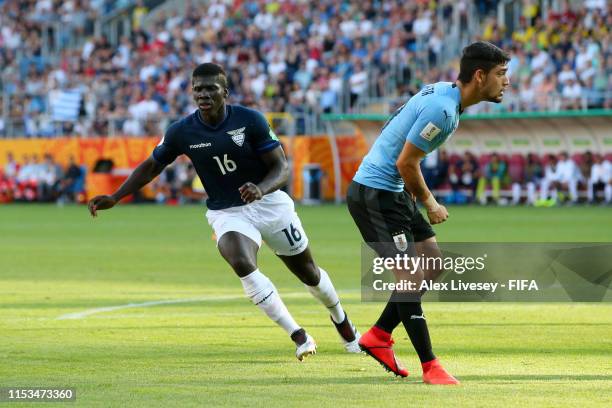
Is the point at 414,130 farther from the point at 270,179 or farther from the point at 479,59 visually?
the point at 270,179

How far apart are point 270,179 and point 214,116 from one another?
648 mm

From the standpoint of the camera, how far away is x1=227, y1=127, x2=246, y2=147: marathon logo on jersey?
9742 millimetres

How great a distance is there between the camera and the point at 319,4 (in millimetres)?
45625

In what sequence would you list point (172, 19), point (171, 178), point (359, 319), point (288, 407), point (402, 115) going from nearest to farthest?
point (288, 407), point (402, 115), point (359, 319), point (171, 178), point (172, 19)

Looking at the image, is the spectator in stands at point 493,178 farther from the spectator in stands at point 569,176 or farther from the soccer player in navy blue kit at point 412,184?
the soccer player in navy blue kit at point 412,184

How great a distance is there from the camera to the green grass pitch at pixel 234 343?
790cm

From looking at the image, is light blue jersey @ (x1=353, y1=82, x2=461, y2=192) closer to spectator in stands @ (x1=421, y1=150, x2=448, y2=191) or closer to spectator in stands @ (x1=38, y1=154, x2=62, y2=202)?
spectator in stands @ (x1=421, y1=150, x2=448, y2=191)

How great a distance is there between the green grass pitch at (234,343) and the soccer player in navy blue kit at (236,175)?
74 cm

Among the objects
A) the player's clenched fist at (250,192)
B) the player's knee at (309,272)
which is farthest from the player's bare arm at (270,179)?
the player's knee at (309,272)

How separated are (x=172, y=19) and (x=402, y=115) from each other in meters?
43.3

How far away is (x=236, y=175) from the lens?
9.86 m

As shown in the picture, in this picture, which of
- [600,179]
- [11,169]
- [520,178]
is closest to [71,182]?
[11,169]

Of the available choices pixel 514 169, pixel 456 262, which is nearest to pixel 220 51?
pixel 514 169

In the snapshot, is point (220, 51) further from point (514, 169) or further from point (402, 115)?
point (402, 115)
